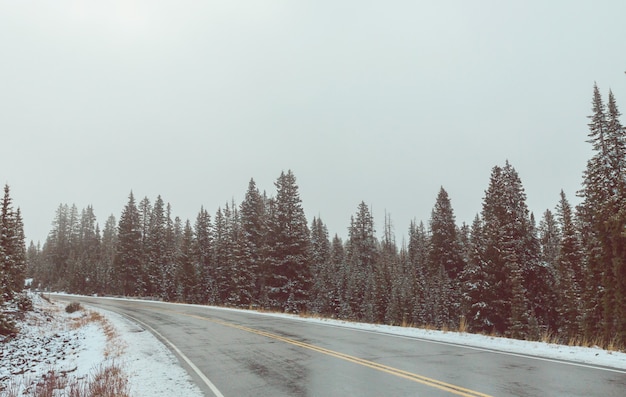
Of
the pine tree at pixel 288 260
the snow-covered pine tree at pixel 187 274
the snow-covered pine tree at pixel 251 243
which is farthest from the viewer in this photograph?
the snow-covered pine tree at pixel 187 274

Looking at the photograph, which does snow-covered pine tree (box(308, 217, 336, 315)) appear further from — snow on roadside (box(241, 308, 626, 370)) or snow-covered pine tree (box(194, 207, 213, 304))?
snow on roadside (box(241, 308, 626, 370))

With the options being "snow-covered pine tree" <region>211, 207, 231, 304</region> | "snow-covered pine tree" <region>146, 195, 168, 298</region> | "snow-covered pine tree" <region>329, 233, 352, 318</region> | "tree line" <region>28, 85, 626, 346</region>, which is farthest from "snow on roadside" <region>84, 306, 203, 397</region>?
"snow-covered pine tree" <region>146, 195, 168, 298</region>

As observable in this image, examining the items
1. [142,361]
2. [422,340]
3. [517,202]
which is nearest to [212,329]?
[142,361]

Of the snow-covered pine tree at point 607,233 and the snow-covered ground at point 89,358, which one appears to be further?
the snow-covered pine tree at point 607,233

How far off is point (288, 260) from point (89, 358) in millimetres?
29515

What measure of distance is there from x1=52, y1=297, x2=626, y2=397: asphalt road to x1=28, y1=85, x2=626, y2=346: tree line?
6.28m

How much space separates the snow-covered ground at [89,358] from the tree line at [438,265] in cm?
1134

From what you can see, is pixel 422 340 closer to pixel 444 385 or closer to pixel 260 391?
pixel 444 385

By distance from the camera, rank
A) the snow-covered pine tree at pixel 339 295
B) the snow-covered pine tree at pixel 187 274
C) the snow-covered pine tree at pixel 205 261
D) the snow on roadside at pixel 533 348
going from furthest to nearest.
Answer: the snow-covered pine tree at pixel 339 295, the snow-covered pine tree at pixel 187 274, the snow-covered pine tree at pixel 205 261, the snow on roadside at pixel 533 348

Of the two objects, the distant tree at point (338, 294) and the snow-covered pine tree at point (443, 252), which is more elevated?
the snow-covered pine tree at point (443, 252)

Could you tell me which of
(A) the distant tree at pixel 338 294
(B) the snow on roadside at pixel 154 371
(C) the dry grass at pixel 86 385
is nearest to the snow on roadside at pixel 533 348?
(B) the snow on roadside at pixel 154 371

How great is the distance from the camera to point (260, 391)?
7.34 m

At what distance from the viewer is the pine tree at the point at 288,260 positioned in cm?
4222

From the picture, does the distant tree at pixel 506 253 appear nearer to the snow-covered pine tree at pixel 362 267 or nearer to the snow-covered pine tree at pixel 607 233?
the snow-covered pine tree at pixel 607 233
